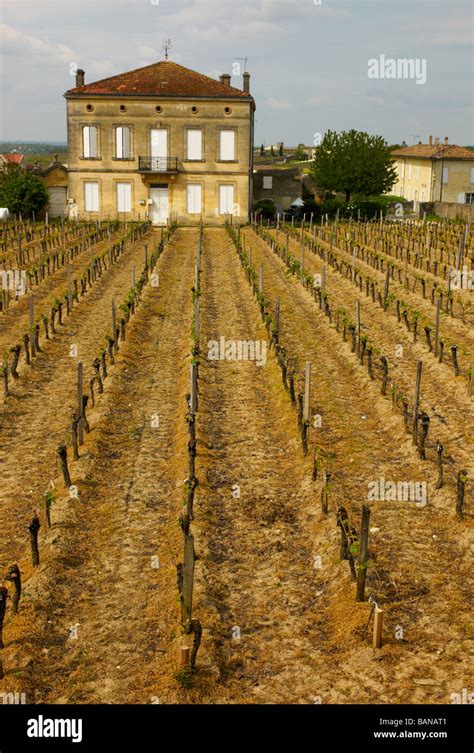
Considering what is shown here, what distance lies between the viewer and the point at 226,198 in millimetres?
46062

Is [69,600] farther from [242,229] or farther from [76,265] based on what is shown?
[242,229]

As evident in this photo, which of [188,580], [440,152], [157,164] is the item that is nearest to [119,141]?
[157,164]

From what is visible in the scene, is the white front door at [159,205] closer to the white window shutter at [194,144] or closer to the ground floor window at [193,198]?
the ground floor window at [193,198]

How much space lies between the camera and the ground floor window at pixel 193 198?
1809 inches

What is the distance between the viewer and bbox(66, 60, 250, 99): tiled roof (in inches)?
1757

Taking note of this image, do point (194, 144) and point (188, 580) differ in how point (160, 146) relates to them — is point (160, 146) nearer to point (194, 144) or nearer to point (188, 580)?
point (194, 144)

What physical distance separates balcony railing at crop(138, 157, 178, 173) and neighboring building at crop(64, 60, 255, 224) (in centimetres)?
5

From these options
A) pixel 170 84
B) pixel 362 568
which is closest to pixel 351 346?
pixel 362 568

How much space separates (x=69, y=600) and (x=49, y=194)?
43.3m

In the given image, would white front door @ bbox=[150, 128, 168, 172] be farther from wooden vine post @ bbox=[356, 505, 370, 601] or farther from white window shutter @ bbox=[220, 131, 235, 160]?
wooden vine post @ bbox=[356, 505, 370, 601]

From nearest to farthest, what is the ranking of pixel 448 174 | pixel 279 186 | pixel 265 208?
1. pixel 265 208
2. pixel 279 186
3. pixel 448 174

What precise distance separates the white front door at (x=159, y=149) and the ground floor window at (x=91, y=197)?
3.26 meters

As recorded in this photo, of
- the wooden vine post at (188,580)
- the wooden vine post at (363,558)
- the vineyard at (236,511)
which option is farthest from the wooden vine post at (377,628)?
the wooden vine post at (188,580)

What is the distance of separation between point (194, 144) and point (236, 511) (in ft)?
123
